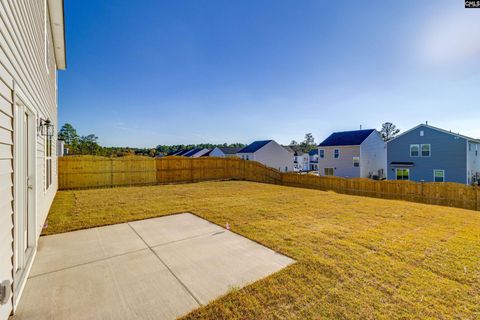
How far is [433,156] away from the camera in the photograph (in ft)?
59.0

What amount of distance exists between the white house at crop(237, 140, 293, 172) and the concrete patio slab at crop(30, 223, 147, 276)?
25.2 meters

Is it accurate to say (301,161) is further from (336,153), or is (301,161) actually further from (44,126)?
(44,126)

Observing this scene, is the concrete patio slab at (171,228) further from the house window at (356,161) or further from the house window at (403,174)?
the house window at (403,174)

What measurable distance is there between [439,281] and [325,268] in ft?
4.16

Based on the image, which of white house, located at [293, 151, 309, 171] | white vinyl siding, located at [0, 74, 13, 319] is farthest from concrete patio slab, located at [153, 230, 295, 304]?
white house, located at [293, 151, 309, 171]

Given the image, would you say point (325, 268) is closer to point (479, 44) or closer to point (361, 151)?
point (479, 44)

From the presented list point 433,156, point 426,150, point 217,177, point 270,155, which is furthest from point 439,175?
point 217,177

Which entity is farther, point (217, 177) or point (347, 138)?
point (347, 138)

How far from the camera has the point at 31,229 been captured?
337cm

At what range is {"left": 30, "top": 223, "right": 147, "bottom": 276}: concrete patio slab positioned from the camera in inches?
126

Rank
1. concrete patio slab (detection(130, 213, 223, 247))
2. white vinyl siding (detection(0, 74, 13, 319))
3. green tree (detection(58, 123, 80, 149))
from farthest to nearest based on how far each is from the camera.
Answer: green tree (detection(58, 123, 80, 149))
concrete patio slab (detection(130, 213, 223, 247))
white vinyl siding (detection(0, 74, 13, 319))

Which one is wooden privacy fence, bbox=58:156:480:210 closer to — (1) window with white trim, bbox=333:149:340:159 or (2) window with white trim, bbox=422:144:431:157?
(1) window with white trim, bbox=333:149:340:159

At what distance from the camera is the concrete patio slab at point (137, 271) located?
2254 millimetres

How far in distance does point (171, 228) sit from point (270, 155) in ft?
85.5
